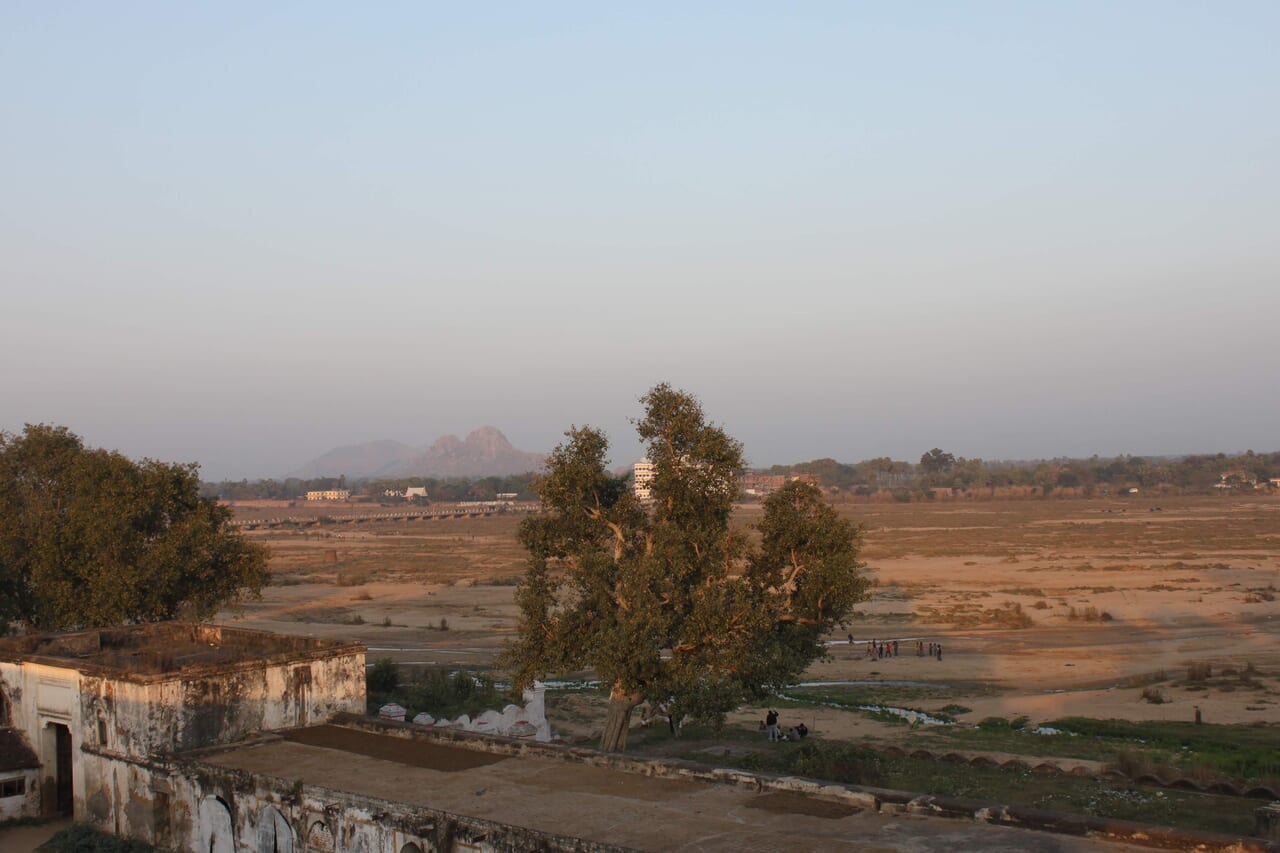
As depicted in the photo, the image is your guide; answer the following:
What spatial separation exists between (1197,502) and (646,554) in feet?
547

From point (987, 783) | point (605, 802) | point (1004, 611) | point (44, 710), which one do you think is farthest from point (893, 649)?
point (44, 710)

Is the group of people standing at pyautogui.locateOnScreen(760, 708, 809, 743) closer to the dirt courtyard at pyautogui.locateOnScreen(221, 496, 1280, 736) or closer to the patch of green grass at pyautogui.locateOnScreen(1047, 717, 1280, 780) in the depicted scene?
the dirt courtyard at pyautogui.locateOnScreen(221, 496, 1280, 736)

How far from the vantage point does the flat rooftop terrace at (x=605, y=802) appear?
45.4 feet

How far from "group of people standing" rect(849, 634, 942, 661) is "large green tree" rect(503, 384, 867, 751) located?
21.4m

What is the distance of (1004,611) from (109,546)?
44419 mm

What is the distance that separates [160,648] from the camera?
26250 millimetres

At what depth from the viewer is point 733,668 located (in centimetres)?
2248

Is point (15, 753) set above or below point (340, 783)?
below

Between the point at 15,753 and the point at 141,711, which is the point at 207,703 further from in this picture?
the point at 15,753

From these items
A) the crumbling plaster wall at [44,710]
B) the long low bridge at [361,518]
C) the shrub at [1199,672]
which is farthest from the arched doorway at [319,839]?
the long low bridge at [361,518]

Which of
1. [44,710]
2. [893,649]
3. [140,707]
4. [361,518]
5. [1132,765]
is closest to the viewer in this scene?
[140,707]

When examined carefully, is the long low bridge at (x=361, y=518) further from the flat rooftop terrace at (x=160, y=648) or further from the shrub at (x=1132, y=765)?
the shrub at (x=1132, y=765)

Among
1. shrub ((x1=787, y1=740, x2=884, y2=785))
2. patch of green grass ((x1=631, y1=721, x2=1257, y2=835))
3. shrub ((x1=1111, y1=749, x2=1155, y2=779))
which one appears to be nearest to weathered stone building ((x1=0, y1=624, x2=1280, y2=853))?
patch of green grass ((x1=631, y1=721, x2=1257, y2=835))

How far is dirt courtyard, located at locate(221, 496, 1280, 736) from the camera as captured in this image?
35.7 m
